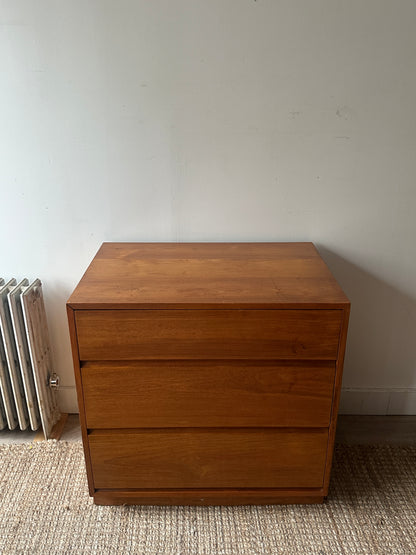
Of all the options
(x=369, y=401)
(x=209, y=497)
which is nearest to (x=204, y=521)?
(x=209, y=497)

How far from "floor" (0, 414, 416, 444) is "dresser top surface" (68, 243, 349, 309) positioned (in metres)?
0.72

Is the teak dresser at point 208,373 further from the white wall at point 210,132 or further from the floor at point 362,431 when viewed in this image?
the floor at point 362,431

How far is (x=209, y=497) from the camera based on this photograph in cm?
143

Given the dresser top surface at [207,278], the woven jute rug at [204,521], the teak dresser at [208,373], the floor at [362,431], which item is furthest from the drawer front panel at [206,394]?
the floor at [362,431]

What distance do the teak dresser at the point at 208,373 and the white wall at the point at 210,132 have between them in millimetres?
187

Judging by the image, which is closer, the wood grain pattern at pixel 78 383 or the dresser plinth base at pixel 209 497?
the wood grain pattern at pixel 78 383

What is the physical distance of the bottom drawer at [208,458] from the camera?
134 centimetres

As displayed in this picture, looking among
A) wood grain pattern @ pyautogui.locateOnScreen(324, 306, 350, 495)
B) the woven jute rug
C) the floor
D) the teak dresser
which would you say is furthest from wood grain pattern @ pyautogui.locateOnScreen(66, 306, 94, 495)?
wood grain pattern @ pyautogui.locateOnScreen(324, 306, 350, 495)

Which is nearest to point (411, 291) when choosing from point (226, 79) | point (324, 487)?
point (324, 487)

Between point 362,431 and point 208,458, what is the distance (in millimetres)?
699

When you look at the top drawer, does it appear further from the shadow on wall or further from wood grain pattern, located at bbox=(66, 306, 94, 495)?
the shadow on wall

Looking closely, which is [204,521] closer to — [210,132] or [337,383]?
[337,383]

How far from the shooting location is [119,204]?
1.55 m

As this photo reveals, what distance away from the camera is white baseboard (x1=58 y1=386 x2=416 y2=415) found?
1.82 metres
